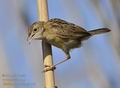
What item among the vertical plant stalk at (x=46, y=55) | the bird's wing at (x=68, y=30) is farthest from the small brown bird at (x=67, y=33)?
the vertical plant stalk at (x=46, y=55)

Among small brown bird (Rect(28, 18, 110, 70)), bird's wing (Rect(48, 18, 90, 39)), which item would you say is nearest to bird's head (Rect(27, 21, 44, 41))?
small brown bird (Rect(28, 18, 110, 70))

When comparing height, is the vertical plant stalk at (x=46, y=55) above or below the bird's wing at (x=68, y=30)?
below

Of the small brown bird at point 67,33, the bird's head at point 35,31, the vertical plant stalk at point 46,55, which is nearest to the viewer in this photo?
the vertical plant stalk at point 46,55

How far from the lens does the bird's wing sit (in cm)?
178

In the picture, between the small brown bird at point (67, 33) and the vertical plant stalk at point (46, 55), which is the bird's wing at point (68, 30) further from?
the vertical plant stalk at point (46, 55)

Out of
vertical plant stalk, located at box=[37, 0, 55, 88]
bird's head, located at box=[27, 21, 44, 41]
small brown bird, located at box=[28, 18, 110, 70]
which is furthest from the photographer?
small brown bird, located at box=[28, 18, 110, 70]

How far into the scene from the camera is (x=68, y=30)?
71.3 inches

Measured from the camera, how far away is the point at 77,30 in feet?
5.88

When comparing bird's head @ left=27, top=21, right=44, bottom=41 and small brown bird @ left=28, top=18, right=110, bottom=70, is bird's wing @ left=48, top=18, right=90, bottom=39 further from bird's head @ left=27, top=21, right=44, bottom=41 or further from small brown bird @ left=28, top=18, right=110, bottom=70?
bird's head @ left=27, top=21, right=44, bottom=41

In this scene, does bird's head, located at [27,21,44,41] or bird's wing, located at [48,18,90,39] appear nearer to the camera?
bird's head, located at [27,21,44,41]

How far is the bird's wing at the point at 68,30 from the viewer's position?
1.78 metres

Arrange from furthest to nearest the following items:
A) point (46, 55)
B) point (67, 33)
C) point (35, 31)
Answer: point (67, 33) < point (35, 31) < point (46, 55)

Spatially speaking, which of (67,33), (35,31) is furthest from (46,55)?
(67,33)

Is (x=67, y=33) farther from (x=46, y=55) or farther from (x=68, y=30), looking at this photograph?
(x=46, y=55)
